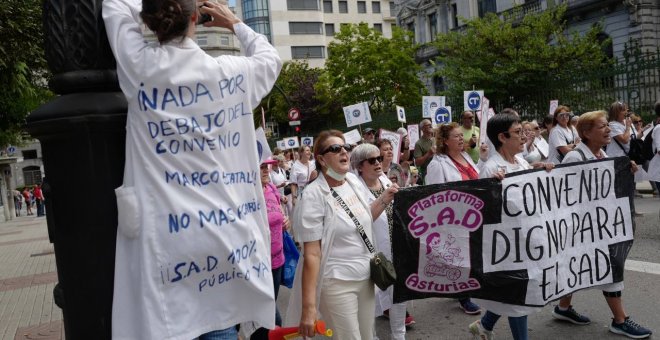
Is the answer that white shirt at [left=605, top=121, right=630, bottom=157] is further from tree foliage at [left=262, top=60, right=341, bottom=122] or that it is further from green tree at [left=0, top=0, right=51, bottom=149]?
tree foliage at [left=262, top=60, right=341, bottom=122]

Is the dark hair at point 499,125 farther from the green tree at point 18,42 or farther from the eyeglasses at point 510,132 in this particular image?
the green tree at point 18,42

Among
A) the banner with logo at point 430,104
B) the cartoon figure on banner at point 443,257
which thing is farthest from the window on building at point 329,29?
the cartoon figure on banner at point 443,257

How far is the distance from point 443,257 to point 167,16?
9.93ft

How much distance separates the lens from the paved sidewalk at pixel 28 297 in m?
6.26

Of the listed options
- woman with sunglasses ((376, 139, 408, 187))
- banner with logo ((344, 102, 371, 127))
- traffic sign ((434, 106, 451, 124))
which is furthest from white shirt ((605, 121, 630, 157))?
banner with logo ((344, 102, 371, 127))

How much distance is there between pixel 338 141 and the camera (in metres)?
3.96

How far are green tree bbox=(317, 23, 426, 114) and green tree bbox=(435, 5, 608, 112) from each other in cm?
1141

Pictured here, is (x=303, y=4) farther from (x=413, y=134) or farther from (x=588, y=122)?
A: (x=588, y=122)

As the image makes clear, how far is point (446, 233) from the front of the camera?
438 cm

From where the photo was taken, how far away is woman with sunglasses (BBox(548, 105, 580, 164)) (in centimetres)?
1009

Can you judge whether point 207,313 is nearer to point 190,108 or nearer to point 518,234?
point 190,108

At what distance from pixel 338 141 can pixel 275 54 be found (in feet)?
5.49

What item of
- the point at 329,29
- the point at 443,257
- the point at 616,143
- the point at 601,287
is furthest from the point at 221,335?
the point at 329,29

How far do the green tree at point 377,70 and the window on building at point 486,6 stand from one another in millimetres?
5855
